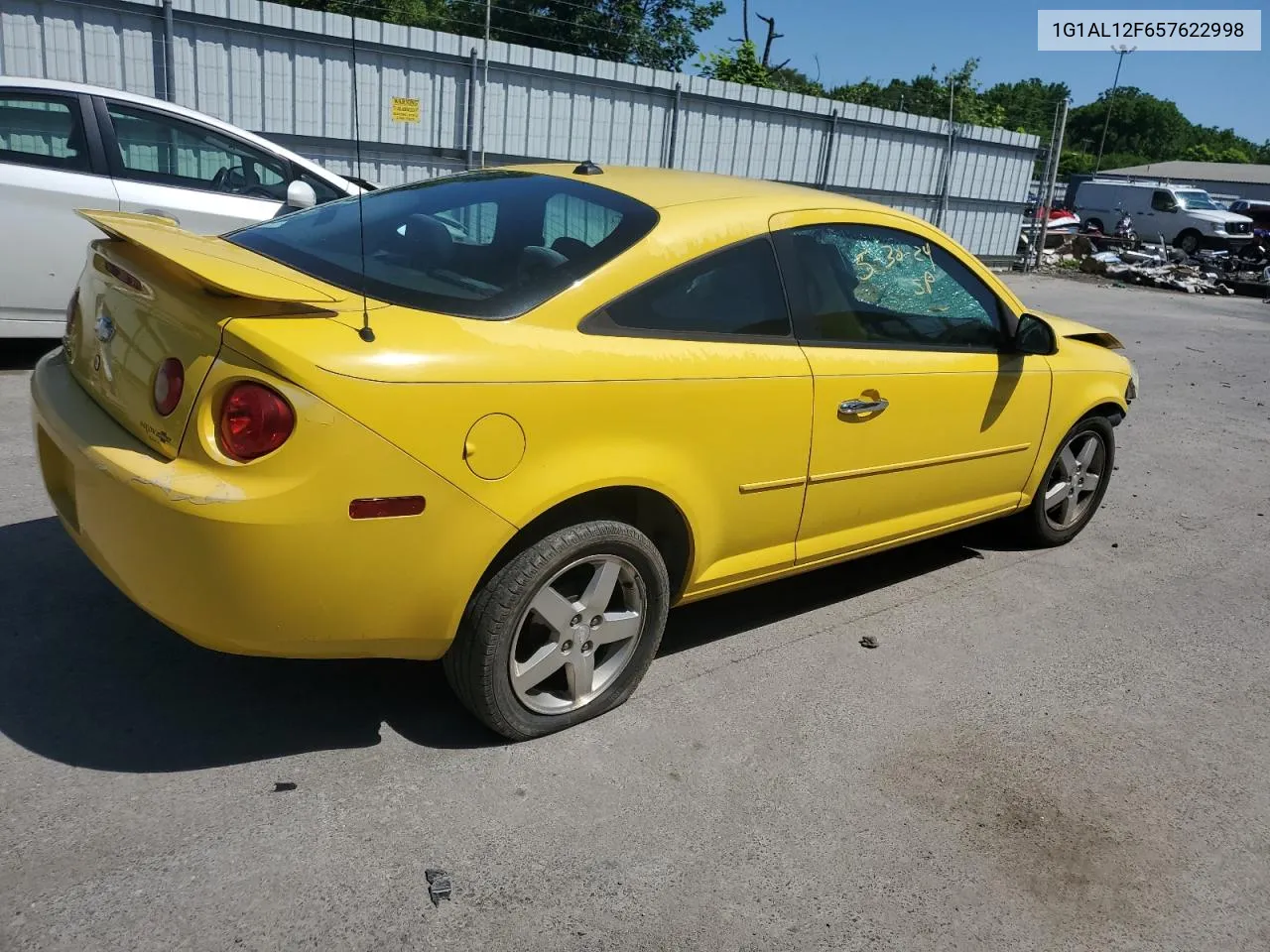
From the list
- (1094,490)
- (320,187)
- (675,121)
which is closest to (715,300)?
(1094,490)

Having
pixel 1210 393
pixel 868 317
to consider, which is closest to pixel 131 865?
pixel 868 317

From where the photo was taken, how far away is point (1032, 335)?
14.0ft

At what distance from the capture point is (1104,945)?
254 centimetres

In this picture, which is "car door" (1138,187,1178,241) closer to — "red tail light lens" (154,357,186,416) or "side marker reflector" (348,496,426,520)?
"side marker reflector" (348,496,426,520)

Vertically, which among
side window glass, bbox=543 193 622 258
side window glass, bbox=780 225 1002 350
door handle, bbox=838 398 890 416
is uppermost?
side window glass, bbox=543 193 622 258

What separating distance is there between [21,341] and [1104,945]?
7.46 metres

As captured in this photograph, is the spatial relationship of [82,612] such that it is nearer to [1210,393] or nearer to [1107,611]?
[1107,611]

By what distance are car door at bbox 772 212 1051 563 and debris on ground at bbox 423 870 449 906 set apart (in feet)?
5.64

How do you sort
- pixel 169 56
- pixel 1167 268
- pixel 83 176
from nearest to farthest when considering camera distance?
pixel 83 176 → pixel 169 56 → pixel 1167 268

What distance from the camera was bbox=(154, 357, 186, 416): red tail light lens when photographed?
2562mm

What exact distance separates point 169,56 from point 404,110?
2.47 meters

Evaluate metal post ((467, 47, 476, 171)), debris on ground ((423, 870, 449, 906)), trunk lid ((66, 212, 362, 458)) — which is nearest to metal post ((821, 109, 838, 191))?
metal post ((467, 47, 476, 171))

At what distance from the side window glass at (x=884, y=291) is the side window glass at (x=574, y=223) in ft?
2.05

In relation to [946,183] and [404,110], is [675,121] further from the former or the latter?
[946,183]
